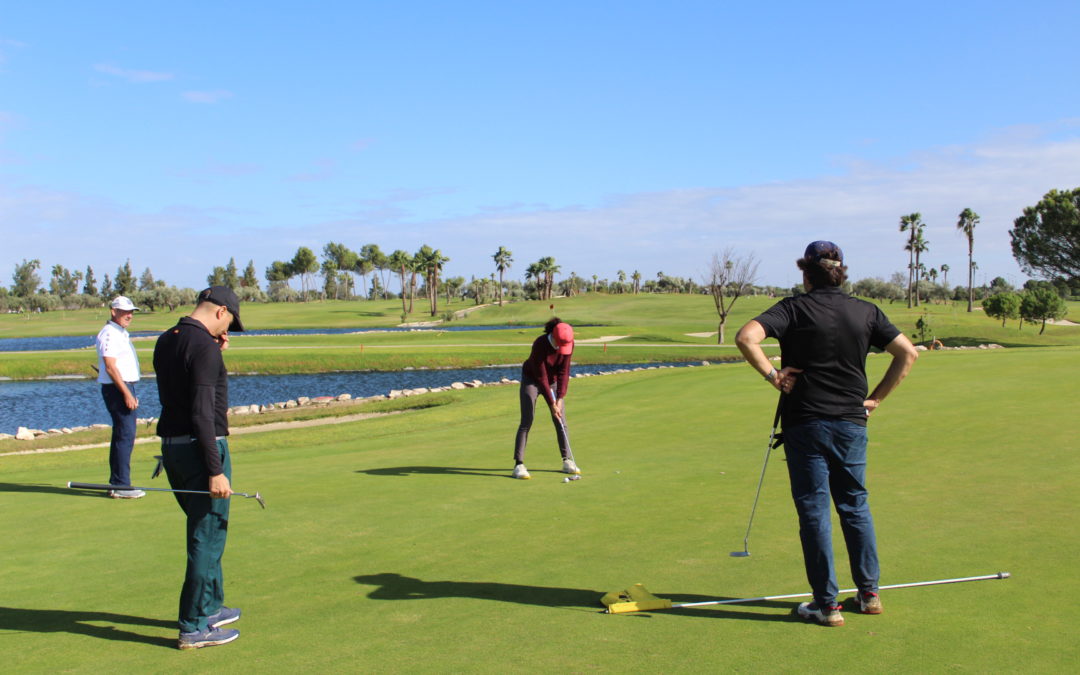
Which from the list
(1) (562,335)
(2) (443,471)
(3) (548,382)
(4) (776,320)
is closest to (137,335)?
(2) (443,471)

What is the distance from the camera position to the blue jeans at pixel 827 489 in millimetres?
5418

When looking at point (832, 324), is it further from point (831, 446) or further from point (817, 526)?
point (817, 526)

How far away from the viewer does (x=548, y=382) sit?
11055 mm

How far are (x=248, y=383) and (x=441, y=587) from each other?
133ft

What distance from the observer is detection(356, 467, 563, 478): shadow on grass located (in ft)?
38.1

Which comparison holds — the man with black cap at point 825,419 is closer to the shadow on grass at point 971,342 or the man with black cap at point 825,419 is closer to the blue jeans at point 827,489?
the blue jeans at point 827,489

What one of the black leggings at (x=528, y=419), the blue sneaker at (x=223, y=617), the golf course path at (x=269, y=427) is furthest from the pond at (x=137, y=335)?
the blue sneaker at (x=223, y=617)

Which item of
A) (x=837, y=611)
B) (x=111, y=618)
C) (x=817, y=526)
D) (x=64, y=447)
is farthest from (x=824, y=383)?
(x=64, y=447)

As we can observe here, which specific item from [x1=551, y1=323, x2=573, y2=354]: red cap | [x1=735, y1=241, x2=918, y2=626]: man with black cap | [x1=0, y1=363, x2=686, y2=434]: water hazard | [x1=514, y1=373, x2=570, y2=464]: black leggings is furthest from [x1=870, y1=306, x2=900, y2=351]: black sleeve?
[x1=0, y1=363, x2=686, y2=434]: water hazard

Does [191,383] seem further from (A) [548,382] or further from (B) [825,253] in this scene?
(A) [548,382]

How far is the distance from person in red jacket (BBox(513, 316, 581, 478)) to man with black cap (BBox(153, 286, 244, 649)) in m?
5.47

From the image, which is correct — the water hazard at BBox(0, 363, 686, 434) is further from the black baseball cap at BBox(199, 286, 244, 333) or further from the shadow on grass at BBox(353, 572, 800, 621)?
the black baseball cap at BBox(199, 286, 244, 333)

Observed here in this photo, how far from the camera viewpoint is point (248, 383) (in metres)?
43.8

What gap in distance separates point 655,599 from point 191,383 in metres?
3.57
